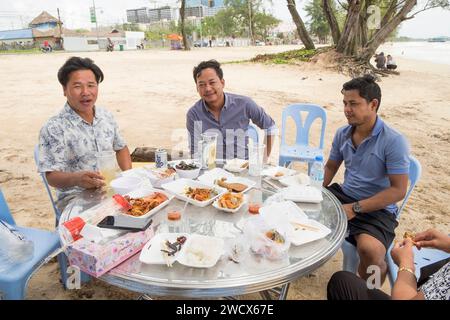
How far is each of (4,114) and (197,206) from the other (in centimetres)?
873

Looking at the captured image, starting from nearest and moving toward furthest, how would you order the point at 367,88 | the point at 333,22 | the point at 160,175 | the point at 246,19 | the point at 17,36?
1. the point at 160,175
2. the point at 367,88
3. the point at 333,22
4. the point at 17,36
5. the point at 246,19

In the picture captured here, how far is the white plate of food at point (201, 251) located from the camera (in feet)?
4.59

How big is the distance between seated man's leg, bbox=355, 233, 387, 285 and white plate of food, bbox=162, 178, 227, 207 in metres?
1.10

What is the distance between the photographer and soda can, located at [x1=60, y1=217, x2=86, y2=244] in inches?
59.8

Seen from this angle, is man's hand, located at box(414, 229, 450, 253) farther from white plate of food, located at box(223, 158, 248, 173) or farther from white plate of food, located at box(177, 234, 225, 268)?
white plate of food, located at box(223, 158, 248, 173)

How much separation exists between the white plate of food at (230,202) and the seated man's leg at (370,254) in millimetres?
980

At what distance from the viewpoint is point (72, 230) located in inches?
60.1

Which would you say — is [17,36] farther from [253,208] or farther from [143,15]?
[143,15]

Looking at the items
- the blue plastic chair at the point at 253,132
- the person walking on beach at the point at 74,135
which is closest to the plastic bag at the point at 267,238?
the person walking on beach at the point at 74,135

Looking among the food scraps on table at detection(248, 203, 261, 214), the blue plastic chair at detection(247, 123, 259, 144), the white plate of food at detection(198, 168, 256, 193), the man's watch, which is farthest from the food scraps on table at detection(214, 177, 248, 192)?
the blue plastic chair at detection(247, 123, 259, 144)

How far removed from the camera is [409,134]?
7086 mm

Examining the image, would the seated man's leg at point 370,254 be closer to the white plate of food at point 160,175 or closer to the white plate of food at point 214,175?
the white plate of food at point 214,175

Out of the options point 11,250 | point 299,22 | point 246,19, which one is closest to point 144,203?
point 11,250

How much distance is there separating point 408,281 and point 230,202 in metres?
1.02
